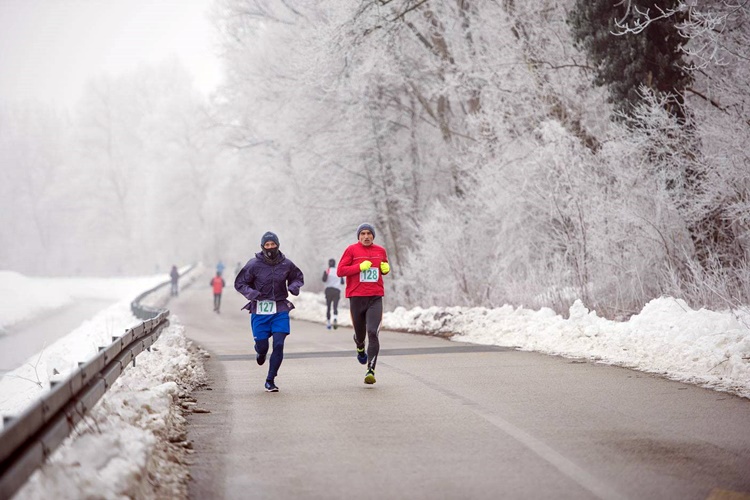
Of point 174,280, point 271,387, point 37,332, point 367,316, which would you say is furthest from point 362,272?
point 174,280

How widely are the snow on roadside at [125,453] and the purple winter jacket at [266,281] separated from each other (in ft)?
6.37

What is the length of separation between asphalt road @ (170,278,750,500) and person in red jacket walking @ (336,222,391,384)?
2.59ft

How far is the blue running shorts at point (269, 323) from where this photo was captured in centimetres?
1091

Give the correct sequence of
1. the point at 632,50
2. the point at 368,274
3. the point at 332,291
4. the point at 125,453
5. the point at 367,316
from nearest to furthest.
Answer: the point at 125,453
the point at 368,274
the point at 367,316
the point at 632,50
the point at 332,291

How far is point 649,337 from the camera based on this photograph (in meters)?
12.7

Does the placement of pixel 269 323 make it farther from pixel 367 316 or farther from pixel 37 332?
pixel 37 332

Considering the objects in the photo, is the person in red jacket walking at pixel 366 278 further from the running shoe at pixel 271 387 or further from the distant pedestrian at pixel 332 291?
the distant pedestrian at pixel 332 291

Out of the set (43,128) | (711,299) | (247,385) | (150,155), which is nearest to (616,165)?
(711,299)

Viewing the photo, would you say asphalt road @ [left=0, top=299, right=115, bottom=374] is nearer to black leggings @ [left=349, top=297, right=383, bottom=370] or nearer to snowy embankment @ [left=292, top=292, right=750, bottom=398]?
snowy embankment @ [left=292, top=292, right=750, bottom=398]

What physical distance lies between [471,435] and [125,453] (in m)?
3.03

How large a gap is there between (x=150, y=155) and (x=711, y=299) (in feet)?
249

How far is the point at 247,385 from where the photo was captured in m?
11.4

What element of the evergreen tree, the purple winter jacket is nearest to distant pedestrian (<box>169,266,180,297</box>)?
the evergreen tree

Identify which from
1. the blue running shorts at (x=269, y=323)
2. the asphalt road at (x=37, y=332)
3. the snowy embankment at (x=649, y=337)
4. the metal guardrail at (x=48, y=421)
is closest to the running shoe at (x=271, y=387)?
the blue running shorts at (x=269, y=323)
